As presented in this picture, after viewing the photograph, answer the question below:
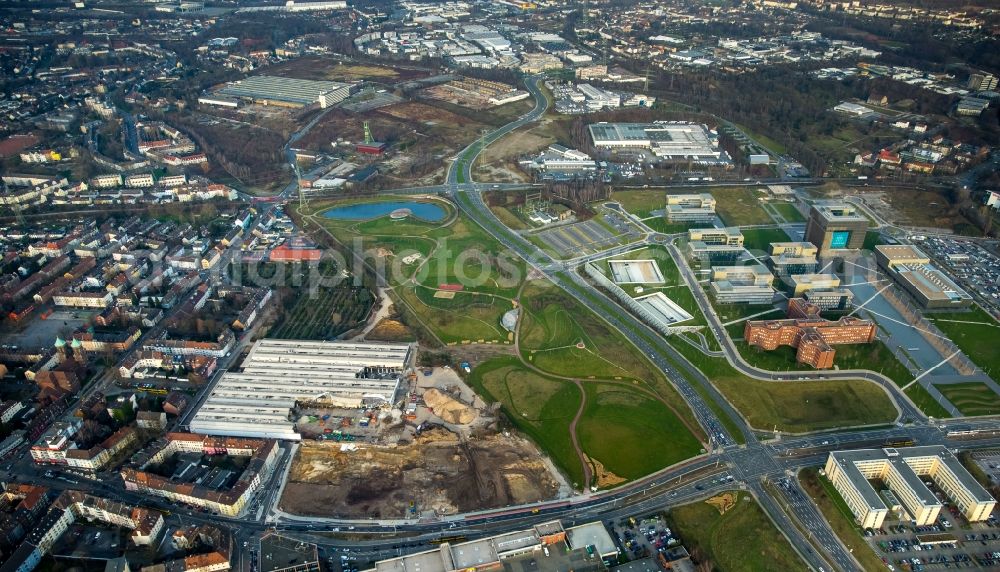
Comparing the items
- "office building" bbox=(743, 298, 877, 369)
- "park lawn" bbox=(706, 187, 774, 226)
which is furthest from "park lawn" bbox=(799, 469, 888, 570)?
"park lawn" bbox=(706, 187, 774, 226)

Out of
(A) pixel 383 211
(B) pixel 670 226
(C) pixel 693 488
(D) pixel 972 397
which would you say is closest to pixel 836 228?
(B) pixel 670 226

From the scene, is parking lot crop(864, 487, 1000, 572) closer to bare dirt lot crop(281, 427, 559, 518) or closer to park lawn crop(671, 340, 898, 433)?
park lawn crop(671, 340, 898, 433)

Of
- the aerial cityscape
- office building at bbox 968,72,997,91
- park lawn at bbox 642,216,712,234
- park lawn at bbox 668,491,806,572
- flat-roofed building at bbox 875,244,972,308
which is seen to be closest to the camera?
park lawn at bbox 668,491,806,572

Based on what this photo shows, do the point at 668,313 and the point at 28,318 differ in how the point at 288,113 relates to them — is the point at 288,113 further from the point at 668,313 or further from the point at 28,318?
the point at 668,313

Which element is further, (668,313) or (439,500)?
(668,313)

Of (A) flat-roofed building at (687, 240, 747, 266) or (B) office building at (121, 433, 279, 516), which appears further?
(A) flat-roofed building at (687, 240, 747, 266)

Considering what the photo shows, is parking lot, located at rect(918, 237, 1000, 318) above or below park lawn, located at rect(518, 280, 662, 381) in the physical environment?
above

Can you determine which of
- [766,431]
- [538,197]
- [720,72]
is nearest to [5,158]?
[538,197]
